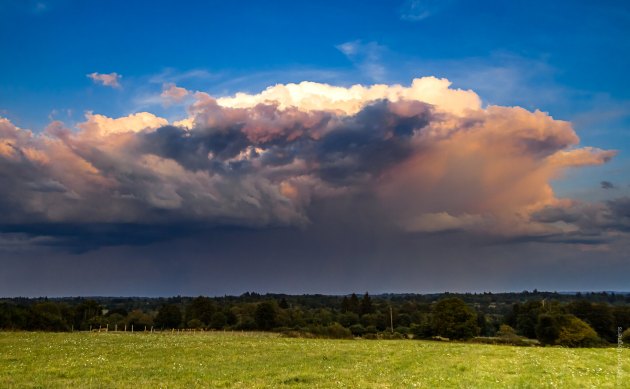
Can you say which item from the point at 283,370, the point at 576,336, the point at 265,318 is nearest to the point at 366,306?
the point at 265,318

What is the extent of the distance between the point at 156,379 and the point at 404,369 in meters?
13.6

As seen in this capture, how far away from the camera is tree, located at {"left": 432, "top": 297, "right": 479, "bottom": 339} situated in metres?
92.2

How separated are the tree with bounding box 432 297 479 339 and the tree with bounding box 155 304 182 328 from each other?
73.2 metres

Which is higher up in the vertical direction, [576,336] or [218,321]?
[576,336]

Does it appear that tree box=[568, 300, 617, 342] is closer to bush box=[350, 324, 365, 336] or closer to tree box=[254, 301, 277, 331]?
bush box=[350, 324, 365, 336]

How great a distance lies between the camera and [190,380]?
21.8m

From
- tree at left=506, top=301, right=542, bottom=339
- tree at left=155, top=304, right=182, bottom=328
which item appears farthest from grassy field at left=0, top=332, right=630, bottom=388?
tree at left=155, top=304, right=182, bottom=328

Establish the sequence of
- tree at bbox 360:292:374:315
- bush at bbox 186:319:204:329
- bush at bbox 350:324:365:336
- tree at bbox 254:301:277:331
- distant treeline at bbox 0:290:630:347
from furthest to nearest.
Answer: tree at bbox 360:292:374:315 < bush at bbox 350:324:365:336 < bush at bbox 186:319:204:329 < tree at bbox 254:301:277:331 < distant treeline at bbox 0:290:630:347

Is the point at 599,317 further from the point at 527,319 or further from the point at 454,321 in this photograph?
the point at 454,321

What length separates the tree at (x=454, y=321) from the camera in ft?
303

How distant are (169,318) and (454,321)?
78.8m

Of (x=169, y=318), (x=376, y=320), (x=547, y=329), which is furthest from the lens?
(x=376, y=320)

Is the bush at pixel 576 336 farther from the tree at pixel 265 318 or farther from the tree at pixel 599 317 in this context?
the tree at pixel 265 318

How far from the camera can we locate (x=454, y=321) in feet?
307
